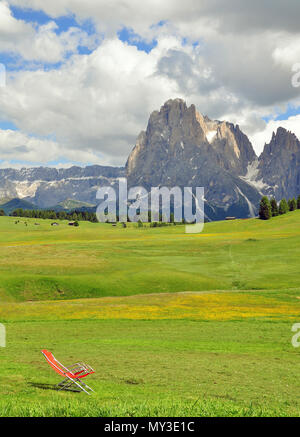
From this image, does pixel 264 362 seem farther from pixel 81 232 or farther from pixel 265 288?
pixel 81 232

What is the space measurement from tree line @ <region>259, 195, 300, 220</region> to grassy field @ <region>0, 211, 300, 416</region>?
88.1 metres

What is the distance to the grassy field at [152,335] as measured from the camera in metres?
14.5

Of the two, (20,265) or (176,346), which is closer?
(176,346)

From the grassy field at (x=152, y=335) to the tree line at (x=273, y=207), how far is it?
3469 inches

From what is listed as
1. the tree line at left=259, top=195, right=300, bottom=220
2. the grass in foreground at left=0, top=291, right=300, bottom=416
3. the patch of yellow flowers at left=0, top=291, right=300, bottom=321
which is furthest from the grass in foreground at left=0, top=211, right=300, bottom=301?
the tree line at left=259, top=195, right=300, bottom=220

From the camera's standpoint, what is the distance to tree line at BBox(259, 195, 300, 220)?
176 m

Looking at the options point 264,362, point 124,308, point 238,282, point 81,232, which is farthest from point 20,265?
point 81,232

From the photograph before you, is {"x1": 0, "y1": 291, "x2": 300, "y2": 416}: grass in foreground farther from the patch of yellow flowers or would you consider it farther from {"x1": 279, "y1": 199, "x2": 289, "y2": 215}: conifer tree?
{"x1": 279, "y1": 199, "x2": 289, "y2": 215}: conifer tree

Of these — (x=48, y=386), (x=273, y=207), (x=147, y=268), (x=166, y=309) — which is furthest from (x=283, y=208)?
(x=48, y=386)

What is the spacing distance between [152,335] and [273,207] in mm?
169763
